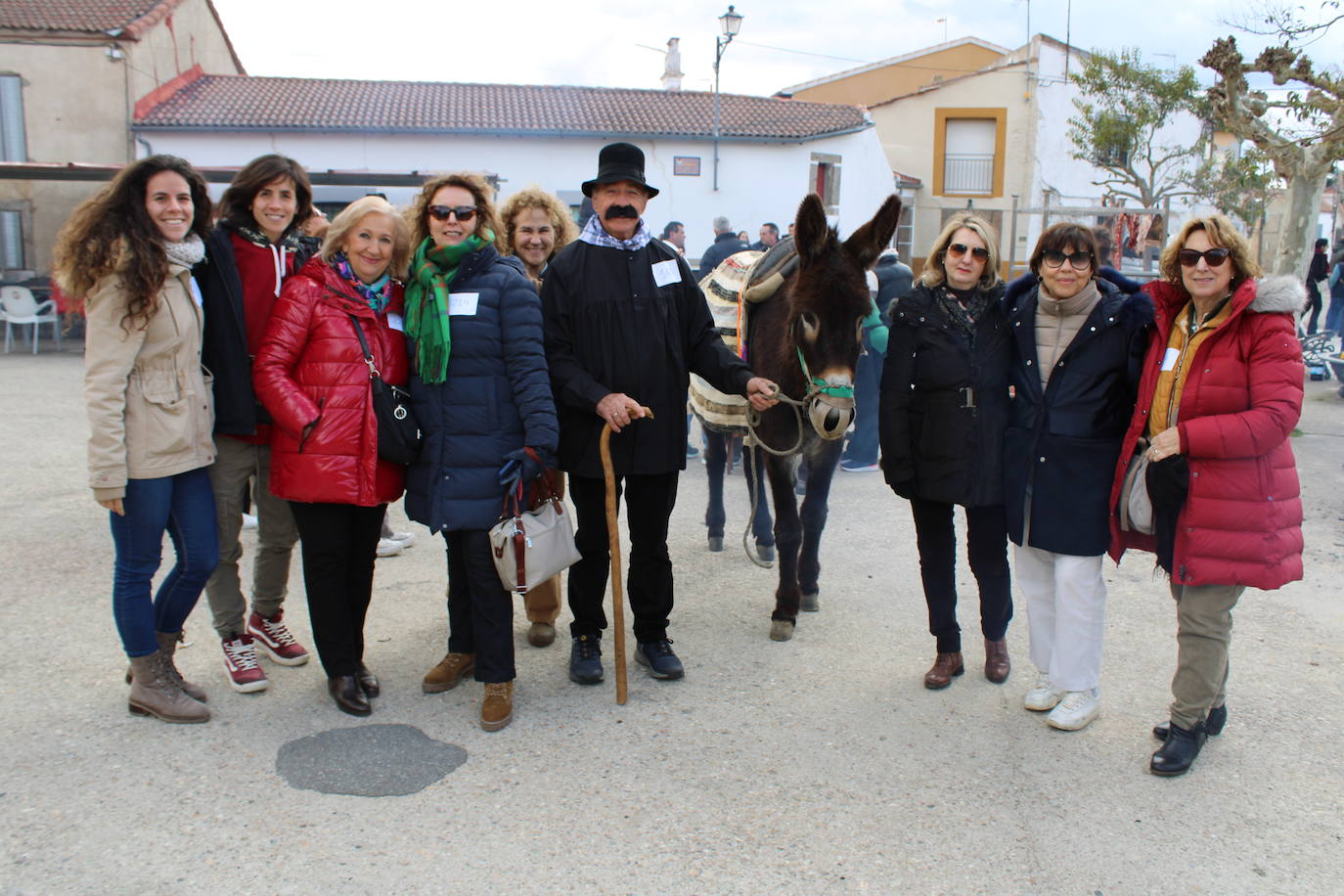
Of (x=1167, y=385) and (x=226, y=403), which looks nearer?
(x=1167, y=385)

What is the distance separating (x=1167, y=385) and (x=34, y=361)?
15032 mm

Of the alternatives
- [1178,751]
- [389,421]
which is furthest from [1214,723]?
[389,421]

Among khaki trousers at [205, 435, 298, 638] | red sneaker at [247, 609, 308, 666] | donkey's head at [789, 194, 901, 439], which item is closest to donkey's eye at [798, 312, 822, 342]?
donkey's head at [789, 194, 901, 439]

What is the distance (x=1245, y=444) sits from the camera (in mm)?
2910

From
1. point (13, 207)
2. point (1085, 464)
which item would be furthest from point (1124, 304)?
point (13, 207)

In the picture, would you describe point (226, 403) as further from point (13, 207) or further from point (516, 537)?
point (13, 207)

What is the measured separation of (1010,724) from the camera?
3543 mm

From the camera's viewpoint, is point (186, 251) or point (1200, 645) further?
point (186, 251)

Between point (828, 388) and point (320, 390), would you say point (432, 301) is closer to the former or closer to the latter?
point (320, 390)

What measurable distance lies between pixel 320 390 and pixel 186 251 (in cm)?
65

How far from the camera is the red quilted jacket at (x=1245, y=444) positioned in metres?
2.92

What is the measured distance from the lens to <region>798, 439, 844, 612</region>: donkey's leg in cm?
457

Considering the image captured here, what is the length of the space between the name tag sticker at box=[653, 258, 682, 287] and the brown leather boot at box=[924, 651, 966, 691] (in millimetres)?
1870

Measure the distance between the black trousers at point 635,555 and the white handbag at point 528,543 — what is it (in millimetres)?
389
